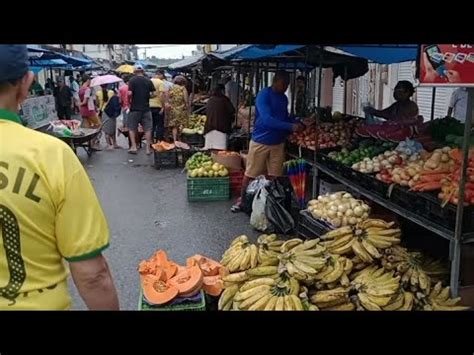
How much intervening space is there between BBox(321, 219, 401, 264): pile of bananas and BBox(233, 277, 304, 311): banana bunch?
583mm

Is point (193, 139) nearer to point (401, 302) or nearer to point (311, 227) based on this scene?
point (311, 227)

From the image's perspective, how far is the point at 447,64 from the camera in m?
3.29

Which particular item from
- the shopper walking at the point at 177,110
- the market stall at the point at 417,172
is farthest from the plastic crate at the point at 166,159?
the market stall at the point at 417,172

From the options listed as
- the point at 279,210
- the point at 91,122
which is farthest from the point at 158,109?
the point at 279,210

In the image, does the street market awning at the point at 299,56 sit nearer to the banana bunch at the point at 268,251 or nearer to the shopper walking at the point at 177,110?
the banana bunch at the point at 268,251

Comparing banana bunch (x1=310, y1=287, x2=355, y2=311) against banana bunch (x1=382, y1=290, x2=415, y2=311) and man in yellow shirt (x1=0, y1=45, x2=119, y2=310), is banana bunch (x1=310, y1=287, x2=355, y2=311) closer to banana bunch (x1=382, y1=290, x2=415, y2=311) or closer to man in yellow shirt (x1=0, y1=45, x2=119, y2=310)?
banana bunch (x1=382, y1=290, x2=415, y2=311)

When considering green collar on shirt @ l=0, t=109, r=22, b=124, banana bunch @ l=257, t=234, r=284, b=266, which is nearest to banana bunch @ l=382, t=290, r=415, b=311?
banana bunch @ l=257, t=234, r=284, b=266

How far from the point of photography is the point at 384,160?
5238mm

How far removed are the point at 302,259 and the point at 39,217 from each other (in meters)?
2.22

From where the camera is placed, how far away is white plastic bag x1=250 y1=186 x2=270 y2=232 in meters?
6.31
